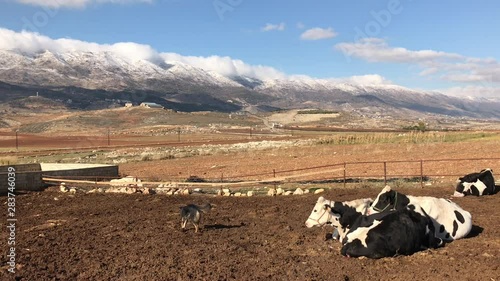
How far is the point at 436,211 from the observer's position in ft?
36.6

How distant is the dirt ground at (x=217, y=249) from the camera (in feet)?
29.6

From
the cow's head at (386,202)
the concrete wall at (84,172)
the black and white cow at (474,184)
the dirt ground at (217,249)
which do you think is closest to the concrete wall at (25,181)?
the concrete wall at (84,172)

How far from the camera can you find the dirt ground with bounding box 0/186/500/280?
355 inches

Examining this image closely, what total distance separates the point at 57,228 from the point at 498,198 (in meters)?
16.4

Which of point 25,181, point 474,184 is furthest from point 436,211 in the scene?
point 25,181

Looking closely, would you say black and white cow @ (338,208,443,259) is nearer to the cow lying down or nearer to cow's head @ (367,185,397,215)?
the cow lying down

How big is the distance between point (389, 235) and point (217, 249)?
4.21 metres

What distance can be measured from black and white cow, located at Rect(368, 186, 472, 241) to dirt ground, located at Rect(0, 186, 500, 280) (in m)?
0.31

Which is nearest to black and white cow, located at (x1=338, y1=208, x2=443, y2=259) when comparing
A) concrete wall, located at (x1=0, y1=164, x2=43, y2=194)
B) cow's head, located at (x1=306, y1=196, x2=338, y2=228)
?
cow's head, located at (x1=306, y1=196, x2=338, y2=228)

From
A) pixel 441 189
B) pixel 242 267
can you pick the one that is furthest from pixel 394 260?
pixel 441 189

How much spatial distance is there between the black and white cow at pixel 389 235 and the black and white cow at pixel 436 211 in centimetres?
45

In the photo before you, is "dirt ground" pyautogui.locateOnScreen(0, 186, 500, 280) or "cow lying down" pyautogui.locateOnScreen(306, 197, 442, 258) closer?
"dirt ground" pyautogui.locateOnScreen(0, 186, 500, 280)

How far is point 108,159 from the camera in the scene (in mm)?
44688

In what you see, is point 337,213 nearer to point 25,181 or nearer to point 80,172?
point 25,181
